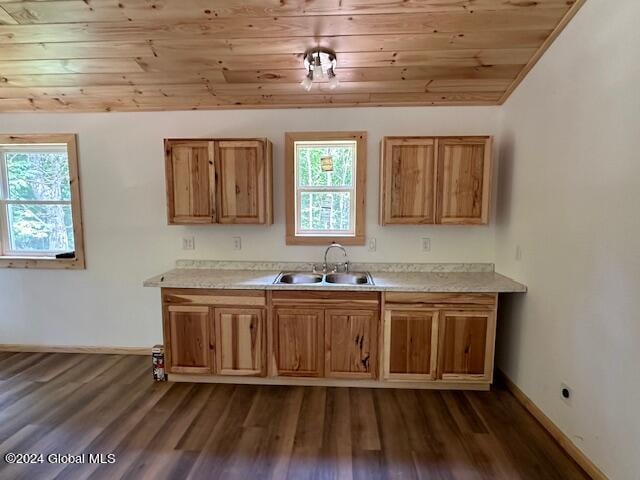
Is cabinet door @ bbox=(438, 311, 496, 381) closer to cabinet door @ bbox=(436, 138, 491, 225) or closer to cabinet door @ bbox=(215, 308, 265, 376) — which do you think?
cabinet door @ bbox=(436, 138, 491, 225)

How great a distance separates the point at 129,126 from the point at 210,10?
163 cm

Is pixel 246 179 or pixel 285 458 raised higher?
pixel 246 179

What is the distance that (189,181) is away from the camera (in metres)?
2.92

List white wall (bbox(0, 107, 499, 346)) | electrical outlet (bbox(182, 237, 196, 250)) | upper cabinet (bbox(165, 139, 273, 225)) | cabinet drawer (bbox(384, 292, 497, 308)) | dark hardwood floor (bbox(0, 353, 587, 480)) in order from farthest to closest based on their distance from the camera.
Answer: electrical outlet (bbox(182, 237, 196, 250)) → white wall (bbox(0, 107, 499, 346)) → upper cabinet (bbox(165, 139, 273, 225)) → cabinet drawer (bbox(384, 292, 497, 308)) → dark hardwood floor (bbox(0, 353, 587, 480))

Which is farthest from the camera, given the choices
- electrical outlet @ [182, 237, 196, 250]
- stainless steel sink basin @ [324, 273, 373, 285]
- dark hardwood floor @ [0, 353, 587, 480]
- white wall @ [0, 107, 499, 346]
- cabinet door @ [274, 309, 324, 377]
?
electrical outlet @ [182, 237, 196, 250]

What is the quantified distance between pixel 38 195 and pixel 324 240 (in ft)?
9.43

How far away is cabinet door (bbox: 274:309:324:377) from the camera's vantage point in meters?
2.72

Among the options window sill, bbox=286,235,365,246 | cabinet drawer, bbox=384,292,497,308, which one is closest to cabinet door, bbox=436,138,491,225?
cabinet drawer, bbox=384,292,497,308

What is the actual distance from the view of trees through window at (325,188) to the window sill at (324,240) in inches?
3.5

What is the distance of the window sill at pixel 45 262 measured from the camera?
11.0 feet

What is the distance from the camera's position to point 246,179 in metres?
2.90

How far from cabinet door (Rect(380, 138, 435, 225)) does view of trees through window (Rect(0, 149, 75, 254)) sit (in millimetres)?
3073

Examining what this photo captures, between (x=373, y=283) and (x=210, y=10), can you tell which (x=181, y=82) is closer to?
(x=210, y=10)

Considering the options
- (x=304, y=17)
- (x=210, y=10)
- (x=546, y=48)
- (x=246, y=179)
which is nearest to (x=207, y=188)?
(x=246, y=179)
